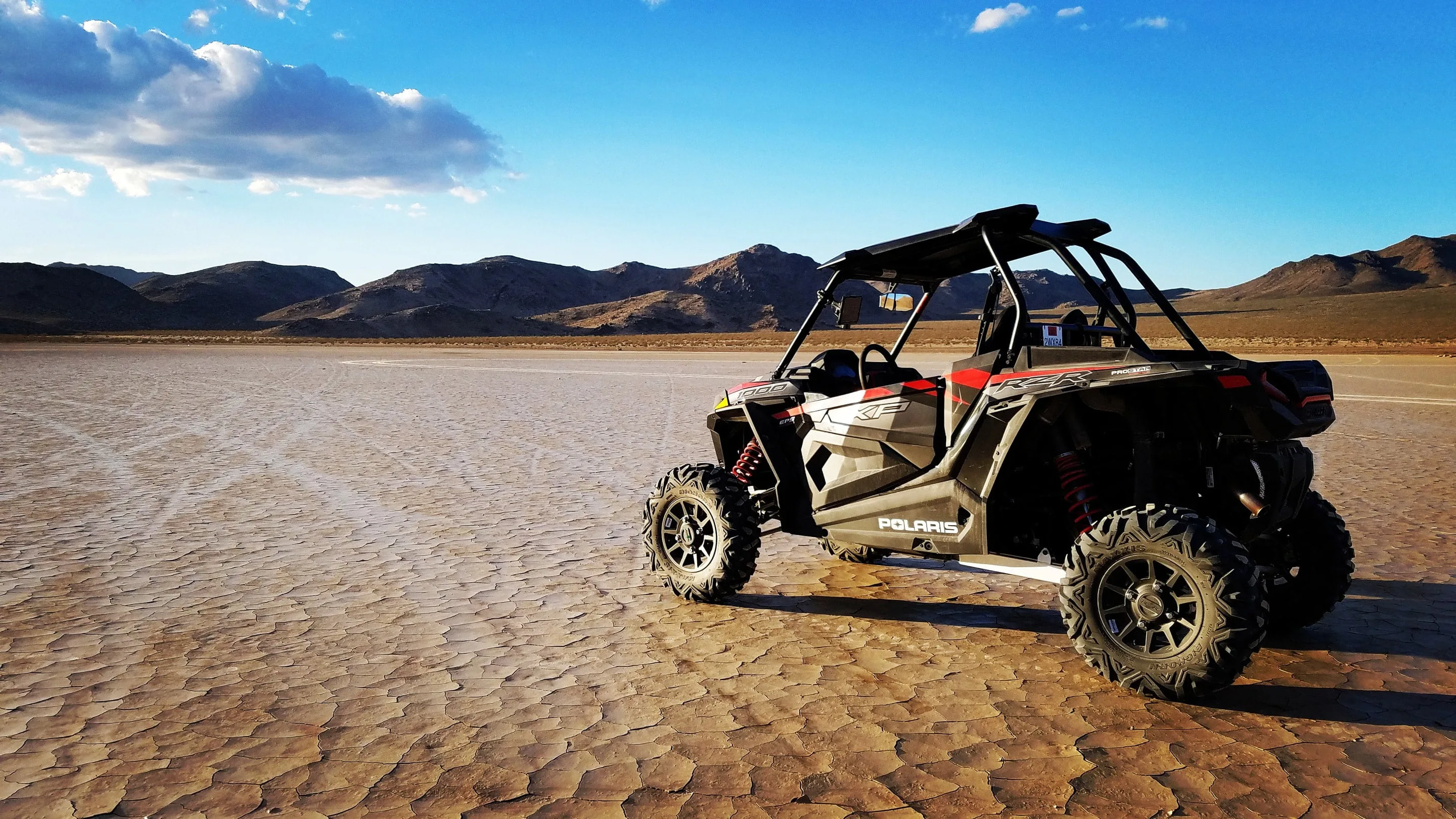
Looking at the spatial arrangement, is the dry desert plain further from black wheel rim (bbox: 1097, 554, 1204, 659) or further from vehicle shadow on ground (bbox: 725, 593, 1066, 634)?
black wheel rim (bbox: 1097, 554, 1204, 659)

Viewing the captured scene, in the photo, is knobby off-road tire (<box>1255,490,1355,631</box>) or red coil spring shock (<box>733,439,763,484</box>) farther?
red coil spring shock (<box>733,439,763,484</box>)

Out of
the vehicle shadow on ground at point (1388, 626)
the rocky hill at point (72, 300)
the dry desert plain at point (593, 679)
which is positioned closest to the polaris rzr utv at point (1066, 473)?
the vehicle shadow on ground at point (1388, 626)

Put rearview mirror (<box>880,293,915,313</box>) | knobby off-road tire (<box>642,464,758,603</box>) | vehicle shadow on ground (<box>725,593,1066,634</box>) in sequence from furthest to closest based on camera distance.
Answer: rearview mirror (<box>880,293,915,313</box>), knobby off-road tire (<box>642,464,758,603</box>), vehicle shadow on ground (<box>725,593,1066,634</box>)

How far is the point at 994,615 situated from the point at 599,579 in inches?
98.1

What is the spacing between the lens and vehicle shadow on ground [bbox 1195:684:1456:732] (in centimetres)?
433

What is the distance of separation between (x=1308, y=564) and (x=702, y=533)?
3.24 m

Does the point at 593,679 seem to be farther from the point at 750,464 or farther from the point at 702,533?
the point at 750,464

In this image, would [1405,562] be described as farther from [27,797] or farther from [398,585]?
[27,797]

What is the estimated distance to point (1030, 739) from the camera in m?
4.10

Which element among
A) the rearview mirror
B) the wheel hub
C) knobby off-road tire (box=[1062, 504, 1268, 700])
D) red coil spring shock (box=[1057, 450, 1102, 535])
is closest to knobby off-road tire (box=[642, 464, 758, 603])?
the rearview mirror

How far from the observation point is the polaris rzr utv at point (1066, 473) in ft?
14.0

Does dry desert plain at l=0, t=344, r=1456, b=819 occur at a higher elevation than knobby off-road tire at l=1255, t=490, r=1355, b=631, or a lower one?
lower

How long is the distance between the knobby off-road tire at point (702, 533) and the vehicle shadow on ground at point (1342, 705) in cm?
252

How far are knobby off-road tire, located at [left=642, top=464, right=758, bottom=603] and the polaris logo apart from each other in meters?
0.90
